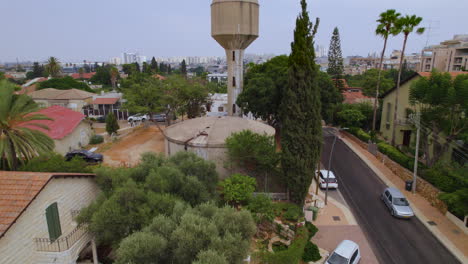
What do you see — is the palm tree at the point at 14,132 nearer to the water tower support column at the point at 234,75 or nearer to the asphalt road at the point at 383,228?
the asphalt road at the point at 383,228

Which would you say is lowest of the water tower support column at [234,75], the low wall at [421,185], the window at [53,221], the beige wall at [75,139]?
the low wall at [421,185]

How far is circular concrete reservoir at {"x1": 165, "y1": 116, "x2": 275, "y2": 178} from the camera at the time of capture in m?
24.0

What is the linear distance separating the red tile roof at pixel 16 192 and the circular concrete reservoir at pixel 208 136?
39.8 ft

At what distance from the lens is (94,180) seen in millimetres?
14906

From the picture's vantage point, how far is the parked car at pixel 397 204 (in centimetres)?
2086

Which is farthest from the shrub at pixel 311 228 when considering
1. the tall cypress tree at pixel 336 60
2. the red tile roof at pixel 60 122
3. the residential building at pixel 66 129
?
the tall cypress tree at pixel 336 60

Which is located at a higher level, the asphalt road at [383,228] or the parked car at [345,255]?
the parked car at [345,255]

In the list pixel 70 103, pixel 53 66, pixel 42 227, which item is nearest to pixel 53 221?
pixel 42 227

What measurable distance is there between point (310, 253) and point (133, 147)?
2284 cm

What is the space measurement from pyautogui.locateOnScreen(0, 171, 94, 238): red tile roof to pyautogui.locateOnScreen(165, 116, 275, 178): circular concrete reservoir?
1215cm

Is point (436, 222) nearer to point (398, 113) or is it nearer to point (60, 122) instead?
point (398, 113)

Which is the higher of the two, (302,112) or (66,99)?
(302,112)

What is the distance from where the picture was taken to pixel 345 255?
51.8 ft

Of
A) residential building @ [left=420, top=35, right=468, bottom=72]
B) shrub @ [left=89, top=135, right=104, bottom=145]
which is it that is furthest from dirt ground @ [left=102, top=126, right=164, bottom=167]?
residential building @ [left=420, top=35, right=468, bottom=72]
